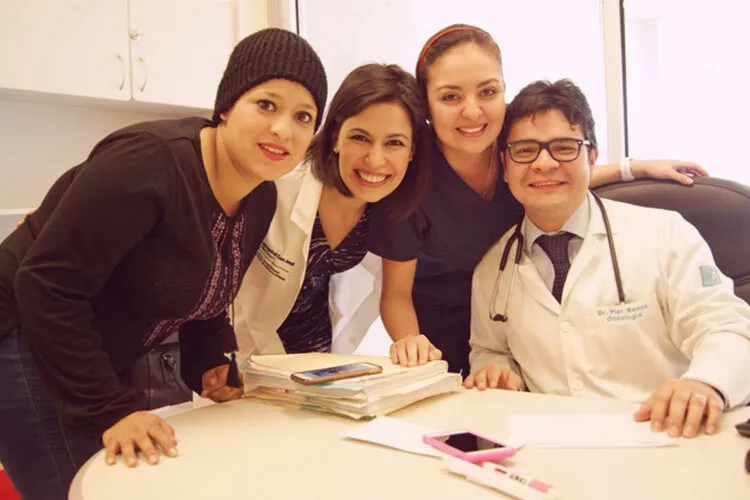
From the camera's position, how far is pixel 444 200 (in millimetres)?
1808

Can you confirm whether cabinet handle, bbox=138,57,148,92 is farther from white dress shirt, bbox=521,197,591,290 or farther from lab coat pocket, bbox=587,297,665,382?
lab coat pocket, bbox=587,297,665,382

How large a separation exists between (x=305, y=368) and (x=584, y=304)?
2.15 feet

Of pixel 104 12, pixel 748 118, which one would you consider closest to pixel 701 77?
pixel 748 118

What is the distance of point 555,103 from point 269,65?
28.8 inches

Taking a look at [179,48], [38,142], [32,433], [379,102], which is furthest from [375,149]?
[38,142]

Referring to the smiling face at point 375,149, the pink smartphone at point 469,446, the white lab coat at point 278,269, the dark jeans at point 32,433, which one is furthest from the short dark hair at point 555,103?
the dark jeans at point 32,433

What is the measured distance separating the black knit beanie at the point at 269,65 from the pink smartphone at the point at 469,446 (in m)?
0.71

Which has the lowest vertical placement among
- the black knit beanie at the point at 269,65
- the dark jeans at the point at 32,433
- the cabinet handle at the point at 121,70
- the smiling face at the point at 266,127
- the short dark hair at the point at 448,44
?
the dark jeans at the point at 32,433

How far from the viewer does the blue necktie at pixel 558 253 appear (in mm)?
1531

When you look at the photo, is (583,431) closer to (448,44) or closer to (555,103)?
(555,103)

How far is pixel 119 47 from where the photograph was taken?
279 centimetres

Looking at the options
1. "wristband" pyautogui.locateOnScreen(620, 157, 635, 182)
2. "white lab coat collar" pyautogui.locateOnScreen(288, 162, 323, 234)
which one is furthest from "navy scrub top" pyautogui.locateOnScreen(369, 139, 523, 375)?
"wristband" pyautogui.locateOnScreen(620, 157, 635, 182)

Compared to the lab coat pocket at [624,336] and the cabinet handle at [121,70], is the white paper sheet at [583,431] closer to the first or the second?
the lab coat pocket at [624,336]

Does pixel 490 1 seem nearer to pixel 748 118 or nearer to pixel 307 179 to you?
pixel 748 118
